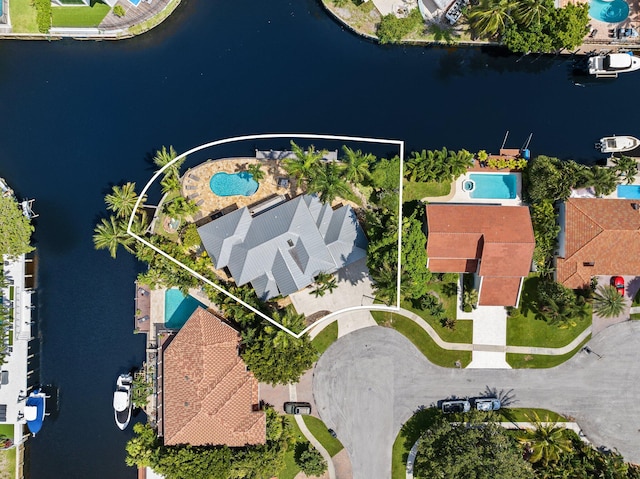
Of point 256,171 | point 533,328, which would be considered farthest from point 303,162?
point 533,328

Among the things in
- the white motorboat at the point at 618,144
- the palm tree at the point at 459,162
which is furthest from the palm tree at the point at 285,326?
the white motorboat at the point at 618,144

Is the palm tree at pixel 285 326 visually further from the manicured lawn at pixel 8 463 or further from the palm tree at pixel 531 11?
the palm tree at pixel 531 11

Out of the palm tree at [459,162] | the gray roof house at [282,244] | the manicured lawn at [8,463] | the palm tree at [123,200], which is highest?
the palm tree at [459,162]

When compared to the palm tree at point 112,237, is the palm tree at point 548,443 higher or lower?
lower

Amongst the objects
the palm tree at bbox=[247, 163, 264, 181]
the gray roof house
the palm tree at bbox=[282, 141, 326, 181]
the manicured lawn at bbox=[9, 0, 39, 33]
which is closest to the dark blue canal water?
the manicured lawn at bbox=[9, 0, 39, 33]

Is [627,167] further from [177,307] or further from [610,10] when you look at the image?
[177,307]

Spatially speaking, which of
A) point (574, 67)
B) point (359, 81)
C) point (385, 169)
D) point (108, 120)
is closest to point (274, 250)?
point (385, 169)

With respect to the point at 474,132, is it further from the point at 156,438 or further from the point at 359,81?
the point at 156,438
